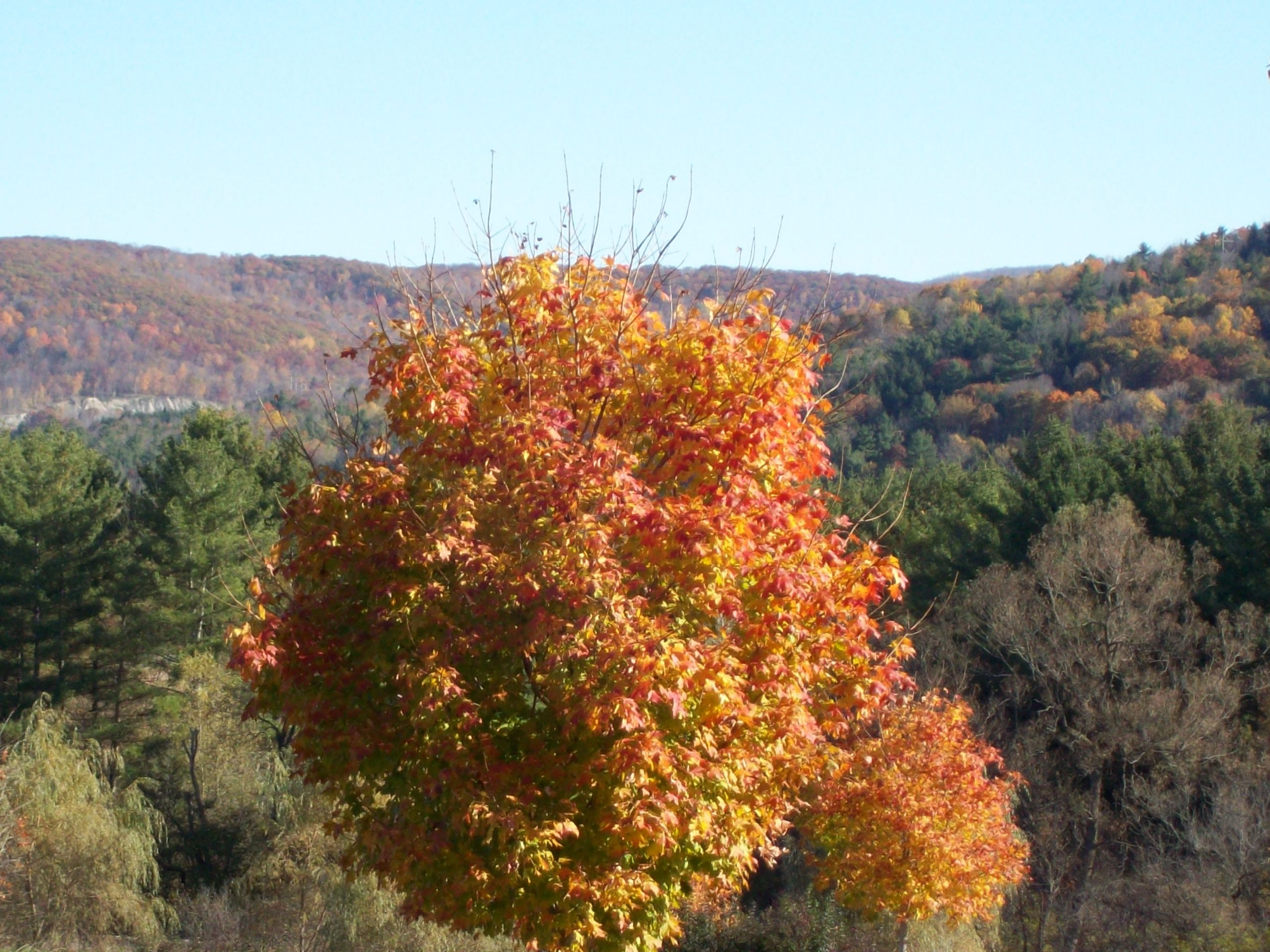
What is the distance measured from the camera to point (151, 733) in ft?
107

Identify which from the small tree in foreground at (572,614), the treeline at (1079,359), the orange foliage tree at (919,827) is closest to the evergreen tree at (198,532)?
the orange foliage tree at (919,827)

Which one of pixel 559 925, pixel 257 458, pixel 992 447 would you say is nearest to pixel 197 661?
pixel 257 458

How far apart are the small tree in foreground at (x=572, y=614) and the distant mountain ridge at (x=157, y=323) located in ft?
282

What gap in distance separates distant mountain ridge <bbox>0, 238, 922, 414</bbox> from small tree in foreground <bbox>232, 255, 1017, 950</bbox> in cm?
8597

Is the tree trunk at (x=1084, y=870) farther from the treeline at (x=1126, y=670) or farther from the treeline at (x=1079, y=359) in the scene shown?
the treeline at (x=1079, y=359)

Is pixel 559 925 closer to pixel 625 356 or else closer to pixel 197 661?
pixel 625 356

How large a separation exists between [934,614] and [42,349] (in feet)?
356

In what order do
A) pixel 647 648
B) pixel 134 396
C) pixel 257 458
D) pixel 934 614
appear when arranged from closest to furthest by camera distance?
pixel 647 648 < pixel 934 614 < pixel 257 458 < pixel 134 396

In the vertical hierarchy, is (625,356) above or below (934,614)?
above

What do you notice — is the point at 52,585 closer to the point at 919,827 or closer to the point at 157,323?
the point at 919,827

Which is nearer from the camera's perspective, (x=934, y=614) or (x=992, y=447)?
(x=934, y=614)

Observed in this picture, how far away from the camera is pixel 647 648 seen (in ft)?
20.0

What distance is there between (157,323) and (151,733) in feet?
337

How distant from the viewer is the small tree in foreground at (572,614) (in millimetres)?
6453
